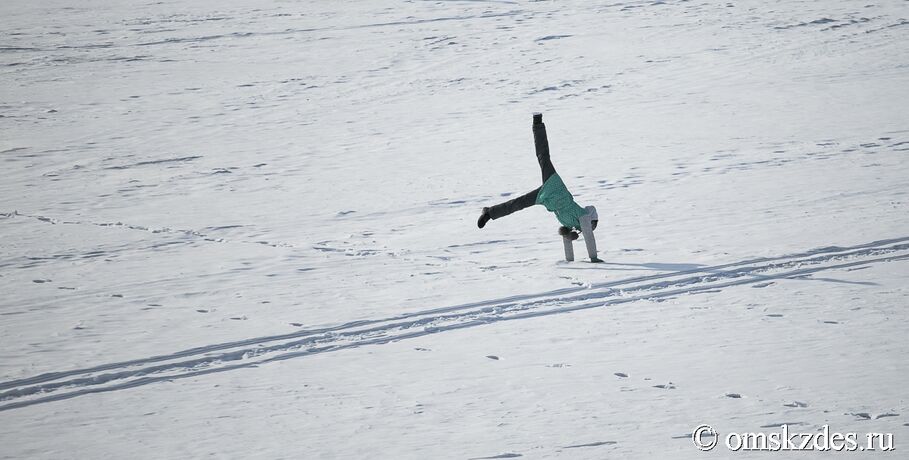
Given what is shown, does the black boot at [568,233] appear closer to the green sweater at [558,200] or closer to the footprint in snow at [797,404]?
the green sweater at [558,200]

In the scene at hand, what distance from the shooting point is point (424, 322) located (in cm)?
546

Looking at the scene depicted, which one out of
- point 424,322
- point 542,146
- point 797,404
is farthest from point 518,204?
point 797,404

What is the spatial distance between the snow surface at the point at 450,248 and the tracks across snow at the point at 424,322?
2cm

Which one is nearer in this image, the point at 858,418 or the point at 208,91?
the point at 858,418

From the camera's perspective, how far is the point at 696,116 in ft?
38.3

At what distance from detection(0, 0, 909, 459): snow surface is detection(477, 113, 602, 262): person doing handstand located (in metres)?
0.29

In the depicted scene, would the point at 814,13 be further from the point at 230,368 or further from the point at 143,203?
the point at 230,368

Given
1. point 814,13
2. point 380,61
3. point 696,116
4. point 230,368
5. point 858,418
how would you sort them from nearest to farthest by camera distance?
point 858,418 → point 230,368 → point 696,116 → point 380,61 → point 814,13

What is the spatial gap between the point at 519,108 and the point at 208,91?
445cm

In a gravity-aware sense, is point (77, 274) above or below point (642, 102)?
above

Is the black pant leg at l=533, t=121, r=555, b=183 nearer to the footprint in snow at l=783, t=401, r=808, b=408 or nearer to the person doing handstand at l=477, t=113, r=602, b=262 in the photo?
the person doing handstand at l=477, t=113, r=602, b=262

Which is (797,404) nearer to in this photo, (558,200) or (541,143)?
(558,200)

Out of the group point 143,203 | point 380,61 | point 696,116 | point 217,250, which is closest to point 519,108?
point 696,116

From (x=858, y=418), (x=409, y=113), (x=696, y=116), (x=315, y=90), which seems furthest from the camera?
(x=315, y=90)
